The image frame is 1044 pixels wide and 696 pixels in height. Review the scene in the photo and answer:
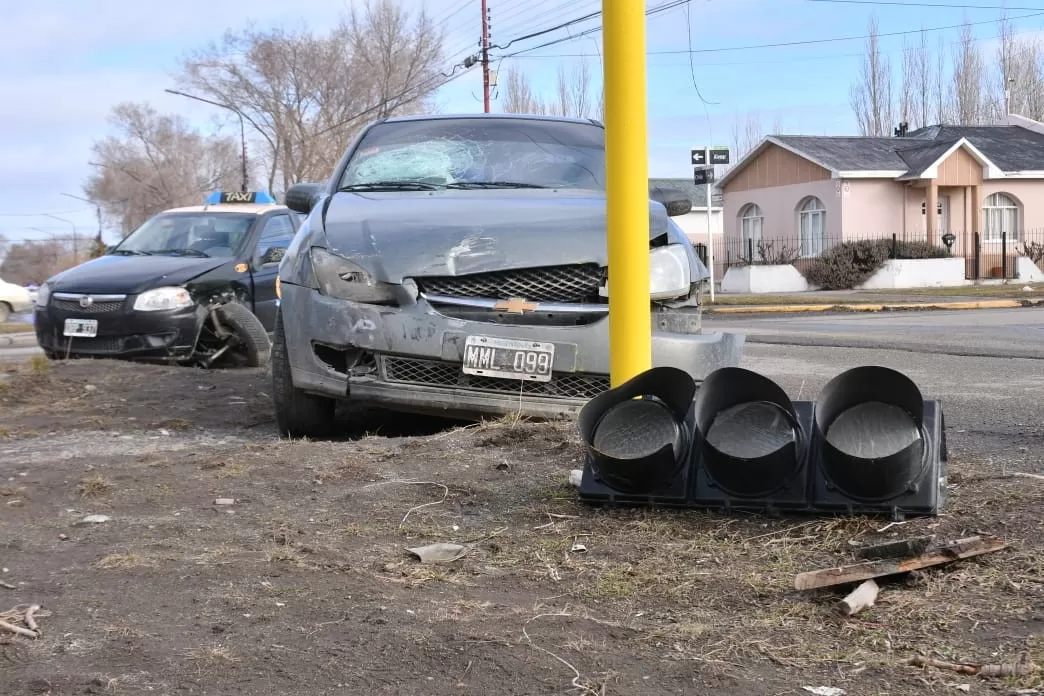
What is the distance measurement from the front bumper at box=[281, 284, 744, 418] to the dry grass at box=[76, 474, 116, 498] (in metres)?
1.15

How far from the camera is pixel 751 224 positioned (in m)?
41.1

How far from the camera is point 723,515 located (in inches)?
134

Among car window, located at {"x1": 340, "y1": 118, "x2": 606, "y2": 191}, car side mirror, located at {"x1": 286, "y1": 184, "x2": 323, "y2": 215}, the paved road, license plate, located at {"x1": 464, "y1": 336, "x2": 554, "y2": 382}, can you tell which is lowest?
the paved road

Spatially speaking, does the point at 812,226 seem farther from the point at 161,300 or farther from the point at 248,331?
the point at 161,300

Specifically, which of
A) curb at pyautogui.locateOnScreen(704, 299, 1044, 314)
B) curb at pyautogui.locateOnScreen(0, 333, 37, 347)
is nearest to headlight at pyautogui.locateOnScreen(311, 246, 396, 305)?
curb at pyautogui.locateOnScreen(0, 333, 37, 347)

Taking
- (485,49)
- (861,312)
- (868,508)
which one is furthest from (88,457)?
(485,49)

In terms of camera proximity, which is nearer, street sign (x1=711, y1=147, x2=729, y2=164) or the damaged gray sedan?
the damaged gray sedan

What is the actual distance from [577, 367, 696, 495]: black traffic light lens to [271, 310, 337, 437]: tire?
78.1 inches

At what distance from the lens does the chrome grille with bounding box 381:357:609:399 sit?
475 centimetres

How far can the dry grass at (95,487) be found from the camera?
383cm

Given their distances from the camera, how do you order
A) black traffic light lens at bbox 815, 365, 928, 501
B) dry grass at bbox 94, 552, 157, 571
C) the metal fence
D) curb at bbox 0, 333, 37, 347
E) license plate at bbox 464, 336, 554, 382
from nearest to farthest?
dry grass at bbox 94, 552, 157, 571
black traffic light lens at bbox 815, 365, 928, 501
license plate at bbox 464, 336, 554, 382
curb at bbox 0, 333, 37, 347
the metal fence

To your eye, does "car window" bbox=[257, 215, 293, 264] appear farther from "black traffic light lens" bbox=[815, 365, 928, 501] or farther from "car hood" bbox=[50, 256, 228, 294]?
"black traffic light lens" bbox=[815, 365, 928, 501]

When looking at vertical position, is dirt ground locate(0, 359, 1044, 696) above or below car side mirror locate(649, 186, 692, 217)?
below

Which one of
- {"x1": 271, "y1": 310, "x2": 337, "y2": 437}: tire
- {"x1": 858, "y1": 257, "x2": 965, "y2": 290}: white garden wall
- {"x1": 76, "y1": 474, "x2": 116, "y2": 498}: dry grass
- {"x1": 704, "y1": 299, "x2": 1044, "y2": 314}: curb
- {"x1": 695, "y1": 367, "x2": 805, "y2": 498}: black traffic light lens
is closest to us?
{"x1": 695, "y1": 367, "x2": 805, "y2": 498}: black traffic light lens
